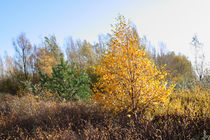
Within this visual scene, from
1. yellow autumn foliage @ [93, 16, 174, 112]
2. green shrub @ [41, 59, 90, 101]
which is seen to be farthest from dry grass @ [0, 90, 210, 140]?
green shrub @ [41, 59, 90, 101]

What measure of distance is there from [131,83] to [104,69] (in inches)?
35.3

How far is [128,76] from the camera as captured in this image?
4312 millimetres

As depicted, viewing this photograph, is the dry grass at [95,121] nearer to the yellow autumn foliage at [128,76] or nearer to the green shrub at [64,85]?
the yellow autumn foliage at [128,76]

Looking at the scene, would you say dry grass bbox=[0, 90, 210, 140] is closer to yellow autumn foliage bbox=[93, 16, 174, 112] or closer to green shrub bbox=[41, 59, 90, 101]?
yellow autumn foliage bbox=[93, 16, 174, 112]

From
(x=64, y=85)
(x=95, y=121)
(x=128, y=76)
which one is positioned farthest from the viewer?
(x=64, y=85)

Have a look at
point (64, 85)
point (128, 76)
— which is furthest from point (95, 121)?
point (64, 85)

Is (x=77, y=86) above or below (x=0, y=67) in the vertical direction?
below

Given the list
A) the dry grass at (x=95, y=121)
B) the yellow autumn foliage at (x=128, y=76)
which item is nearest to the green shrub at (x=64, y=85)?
the dry grass at (x=95, y=121)

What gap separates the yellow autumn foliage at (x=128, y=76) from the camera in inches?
163

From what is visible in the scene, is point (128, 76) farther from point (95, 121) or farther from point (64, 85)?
point (64, 85)

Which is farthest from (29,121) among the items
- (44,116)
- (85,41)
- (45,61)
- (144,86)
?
(85,41)

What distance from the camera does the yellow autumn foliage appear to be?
415 cm

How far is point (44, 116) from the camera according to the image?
5309 mm

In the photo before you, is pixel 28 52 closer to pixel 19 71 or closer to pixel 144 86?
pixel 19 71
